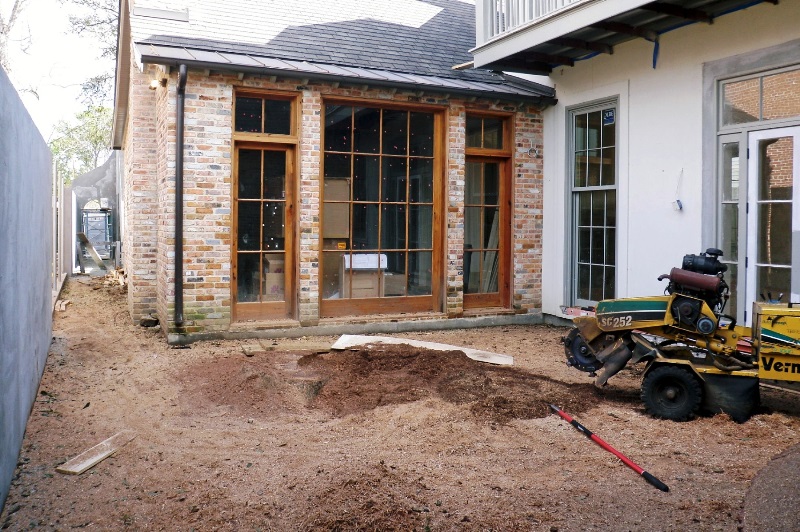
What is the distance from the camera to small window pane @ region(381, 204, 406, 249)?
916 cm

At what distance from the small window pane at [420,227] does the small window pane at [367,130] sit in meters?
0.99

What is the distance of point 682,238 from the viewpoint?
303 inches

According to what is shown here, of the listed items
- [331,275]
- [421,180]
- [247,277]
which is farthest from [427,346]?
[421,180]

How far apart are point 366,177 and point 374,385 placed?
3.73 metres

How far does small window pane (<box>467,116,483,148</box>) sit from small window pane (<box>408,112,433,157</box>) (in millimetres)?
582

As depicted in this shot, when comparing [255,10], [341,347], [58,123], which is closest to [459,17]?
[255,10]

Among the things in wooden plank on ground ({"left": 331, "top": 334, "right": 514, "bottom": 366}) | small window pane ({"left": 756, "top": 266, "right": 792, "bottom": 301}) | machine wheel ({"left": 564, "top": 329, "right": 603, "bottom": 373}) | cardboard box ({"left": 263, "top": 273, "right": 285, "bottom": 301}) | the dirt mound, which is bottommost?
the dirt mound

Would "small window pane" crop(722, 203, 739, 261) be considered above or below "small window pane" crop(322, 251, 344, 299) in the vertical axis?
above

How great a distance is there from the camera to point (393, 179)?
920 cm

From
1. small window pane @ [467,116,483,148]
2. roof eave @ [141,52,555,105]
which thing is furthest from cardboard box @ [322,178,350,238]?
small window pane @ [467,116,483,148]

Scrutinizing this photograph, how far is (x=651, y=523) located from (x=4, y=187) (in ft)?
12.5

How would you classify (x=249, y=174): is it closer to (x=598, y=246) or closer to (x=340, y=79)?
(x=340, y=79)

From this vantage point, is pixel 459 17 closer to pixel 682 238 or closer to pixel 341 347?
pixel 682 238

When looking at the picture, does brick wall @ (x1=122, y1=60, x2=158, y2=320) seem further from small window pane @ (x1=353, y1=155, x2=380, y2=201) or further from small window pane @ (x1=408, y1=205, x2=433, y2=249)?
small window pane @ (x1=408, y1=205, x2=433, y2=249)
